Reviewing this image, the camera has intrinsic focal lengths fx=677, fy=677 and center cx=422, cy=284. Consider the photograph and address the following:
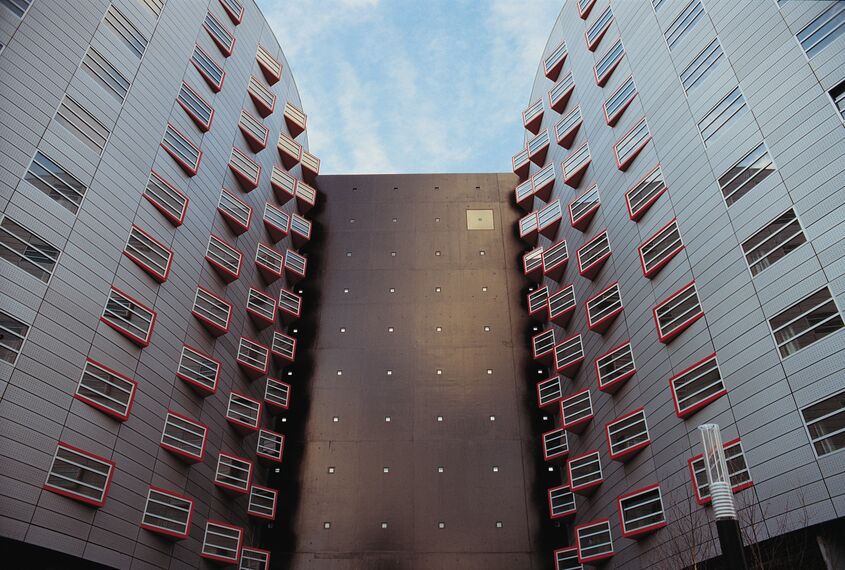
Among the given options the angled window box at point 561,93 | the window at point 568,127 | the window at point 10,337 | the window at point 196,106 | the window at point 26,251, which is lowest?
the window at point 10,337

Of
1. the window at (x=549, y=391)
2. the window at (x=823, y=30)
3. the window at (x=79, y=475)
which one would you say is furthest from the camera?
the window at (x=549, y=391)

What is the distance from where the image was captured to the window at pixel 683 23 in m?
32.2

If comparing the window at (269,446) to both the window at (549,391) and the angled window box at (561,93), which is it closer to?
the window at (549,391)

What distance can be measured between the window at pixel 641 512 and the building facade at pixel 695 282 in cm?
8

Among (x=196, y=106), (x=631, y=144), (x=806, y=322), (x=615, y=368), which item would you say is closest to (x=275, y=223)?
(x=196, y=106)

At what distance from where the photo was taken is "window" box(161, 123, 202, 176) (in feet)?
113

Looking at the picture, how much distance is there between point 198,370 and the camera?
3294cm

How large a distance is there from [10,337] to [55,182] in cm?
685

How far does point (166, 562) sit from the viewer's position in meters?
28.1

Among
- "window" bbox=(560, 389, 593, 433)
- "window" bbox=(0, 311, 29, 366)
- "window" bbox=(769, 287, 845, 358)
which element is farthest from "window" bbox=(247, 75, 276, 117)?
"window" bbox=(769, 287, 845, 358)

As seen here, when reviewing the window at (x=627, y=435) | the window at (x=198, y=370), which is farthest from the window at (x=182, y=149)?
the window at (x=627, y=435)

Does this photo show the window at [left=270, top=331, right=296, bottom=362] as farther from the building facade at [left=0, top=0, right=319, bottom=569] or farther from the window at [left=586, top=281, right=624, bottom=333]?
the window at [left=586, top=281, right=624, bottom=333]

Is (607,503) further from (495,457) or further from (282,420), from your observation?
(282,420)

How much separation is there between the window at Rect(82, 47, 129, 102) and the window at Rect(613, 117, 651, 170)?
82.0 feet
